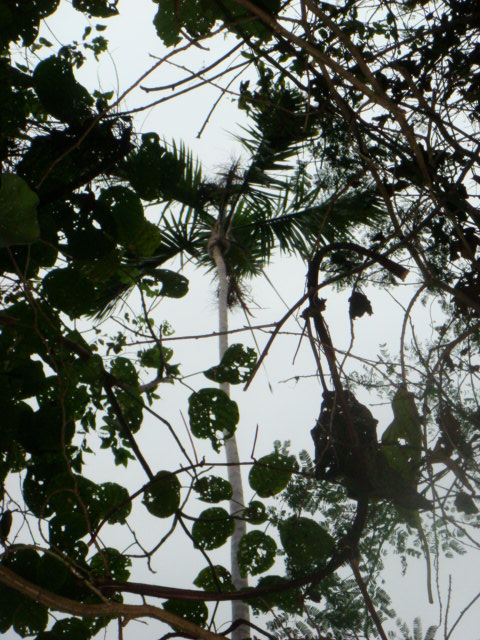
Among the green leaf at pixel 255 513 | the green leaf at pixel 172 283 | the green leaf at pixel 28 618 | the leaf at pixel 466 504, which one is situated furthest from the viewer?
the green leaf at pixel 172 283

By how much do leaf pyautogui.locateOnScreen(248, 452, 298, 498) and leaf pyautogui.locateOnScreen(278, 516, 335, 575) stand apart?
0.05 metres

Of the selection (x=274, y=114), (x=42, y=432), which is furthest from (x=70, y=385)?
(x=274, y=114)

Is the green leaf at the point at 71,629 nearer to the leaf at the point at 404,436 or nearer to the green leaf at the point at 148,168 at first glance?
the leaf at the point at 404,436

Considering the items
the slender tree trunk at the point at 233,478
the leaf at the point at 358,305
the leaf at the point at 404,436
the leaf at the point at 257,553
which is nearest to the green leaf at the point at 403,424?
the leaf at the point at 404,436

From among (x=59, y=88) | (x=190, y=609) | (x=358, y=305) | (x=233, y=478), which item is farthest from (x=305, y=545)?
(x=233, y=478)

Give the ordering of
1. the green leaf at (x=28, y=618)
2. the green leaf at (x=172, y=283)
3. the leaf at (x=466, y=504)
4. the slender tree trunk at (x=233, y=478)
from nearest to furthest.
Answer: the green leaf at (x=28, y=618), the leaf at (x=466, y=504), the green leaf at (x=172, y=283), the slender tree trunk at (x=233, y=478)

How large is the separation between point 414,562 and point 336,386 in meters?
0.42

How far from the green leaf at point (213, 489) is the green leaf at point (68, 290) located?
1.05 ft

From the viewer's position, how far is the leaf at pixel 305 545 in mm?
830

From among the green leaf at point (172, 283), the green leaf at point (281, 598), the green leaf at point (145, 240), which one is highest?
the green leaf at point (172, 283)

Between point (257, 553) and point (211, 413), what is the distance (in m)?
0.22

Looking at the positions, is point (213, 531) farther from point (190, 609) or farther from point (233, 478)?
point (233, 478)

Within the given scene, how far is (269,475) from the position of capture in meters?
0.86

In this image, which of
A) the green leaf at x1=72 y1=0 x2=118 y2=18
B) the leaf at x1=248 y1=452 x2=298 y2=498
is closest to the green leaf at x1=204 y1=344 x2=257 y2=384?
the leaf at x1=248 y1=452 x2=298 y2=498
